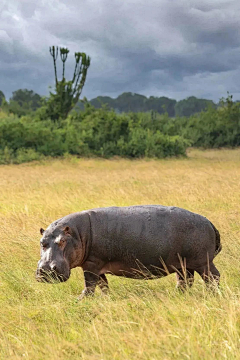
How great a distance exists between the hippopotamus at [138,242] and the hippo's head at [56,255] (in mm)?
77

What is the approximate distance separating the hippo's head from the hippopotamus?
0.25 ft

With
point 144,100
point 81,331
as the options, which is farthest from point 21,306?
point 144,100

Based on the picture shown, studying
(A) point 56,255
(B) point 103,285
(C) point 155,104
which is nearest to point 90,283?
(B) point 103,285

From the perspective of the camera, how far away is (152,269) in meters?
4.04

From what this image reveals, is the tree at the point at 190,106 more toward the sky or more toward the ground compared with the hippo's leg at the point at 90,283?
more toward the sky

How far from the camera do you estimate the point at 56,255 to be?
140 inches

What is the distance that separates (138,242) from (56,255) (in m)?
0.78

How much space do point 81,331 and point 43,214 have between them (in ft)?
15.5

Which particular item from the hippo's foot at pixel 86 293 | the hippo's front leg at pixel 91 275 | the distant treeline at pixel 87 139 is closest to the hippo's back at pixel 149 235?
the hippo's front leg at pixel 91 275

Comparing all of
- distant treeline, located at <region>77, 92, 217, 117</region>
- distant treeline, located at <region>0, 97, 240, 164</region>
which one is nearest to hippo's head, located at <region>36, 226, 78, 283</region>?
distant treeline, located at <region>0, 97, 240, 164</region>

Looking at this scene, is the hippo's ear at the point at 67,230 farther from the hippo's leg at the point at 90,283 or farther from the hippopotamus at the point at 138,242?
the hippo's leg at the point at 90,283

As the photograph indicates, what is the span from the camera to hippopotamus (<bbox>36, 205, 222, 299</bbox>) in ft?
12.8

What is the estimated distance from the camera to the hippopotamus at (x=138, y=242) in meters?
3.90

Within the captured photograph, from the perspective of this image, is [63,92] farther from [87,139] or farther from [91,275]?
[91,275]
